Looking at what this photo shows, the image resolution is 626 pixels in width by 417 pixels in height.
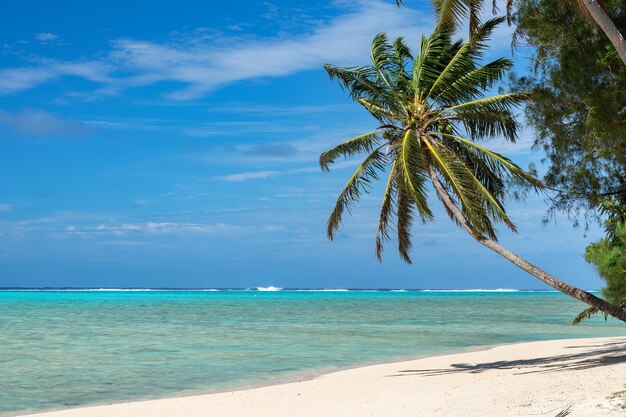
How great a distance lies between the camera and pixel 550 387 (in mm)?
11242

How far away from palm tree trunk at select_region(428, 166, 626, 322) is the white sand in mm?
1098

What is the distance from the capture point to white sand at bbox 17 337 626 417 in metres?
10.0

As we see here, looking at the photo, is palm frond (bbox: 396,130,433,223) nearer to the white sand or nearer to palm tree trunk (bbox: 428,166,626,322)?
palm tree trunk (bbox: 428,166,626,322)

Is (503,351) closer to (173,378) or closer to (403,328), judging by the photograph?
(173,378)

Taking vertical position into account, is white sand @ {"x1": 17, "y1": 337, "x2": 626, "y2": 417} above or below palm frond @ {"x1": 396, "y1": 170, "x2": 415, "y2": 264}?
below

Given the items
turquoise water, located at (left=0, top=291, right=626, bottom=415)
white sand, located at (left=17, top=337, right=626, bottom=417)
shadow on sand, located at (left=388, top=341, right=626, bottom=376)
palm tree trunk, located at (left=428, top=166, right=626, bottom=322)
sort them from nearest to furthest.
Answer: white sand, located at (left=17, top=337, right=626, bottom=417) → palm tree trunk, located at (left=428, top=166, right=626, bottom=322) → shadow on sand, located at (left=388, top=341, right=626, bottom=376) → turquoise water, located at (left=0, top=291, right=626, bottom=415)

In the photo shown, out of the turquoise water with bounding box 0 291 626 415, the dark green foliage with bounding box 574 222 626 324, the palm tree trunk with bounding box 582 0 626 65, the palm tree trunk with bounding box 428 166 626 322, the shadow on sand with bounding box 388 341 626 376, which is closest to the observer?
the palm tree trunk with bounding box 582 0 626 65

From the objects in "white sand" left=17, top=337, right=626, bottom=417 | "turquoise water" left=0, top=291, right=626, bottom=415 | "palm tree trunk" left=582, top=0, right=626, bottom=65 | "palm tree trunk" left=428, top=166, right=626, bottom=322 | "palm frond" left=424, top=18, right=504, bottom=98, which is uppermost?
"palm frond" left=424, top=18, right=504, bottom=98

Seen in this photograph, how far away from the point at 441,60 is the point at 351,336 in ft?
50.8

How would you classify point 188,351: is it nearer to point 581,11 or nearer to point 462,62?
point 462,62

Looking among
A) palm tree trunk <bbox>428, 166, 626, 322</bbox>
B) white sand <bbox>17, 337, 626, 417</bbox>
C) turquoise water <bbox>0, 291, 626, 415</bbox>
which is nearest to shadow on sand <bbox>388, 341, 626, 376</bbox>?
white sand <bbox>17, 337, 626, 417</bbox>

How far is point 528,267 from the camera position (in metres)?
13.0

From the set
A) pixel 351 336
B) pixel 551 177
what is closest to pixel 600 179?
pixel 551 177

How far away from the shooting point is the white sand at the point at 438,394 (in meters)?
10.0
